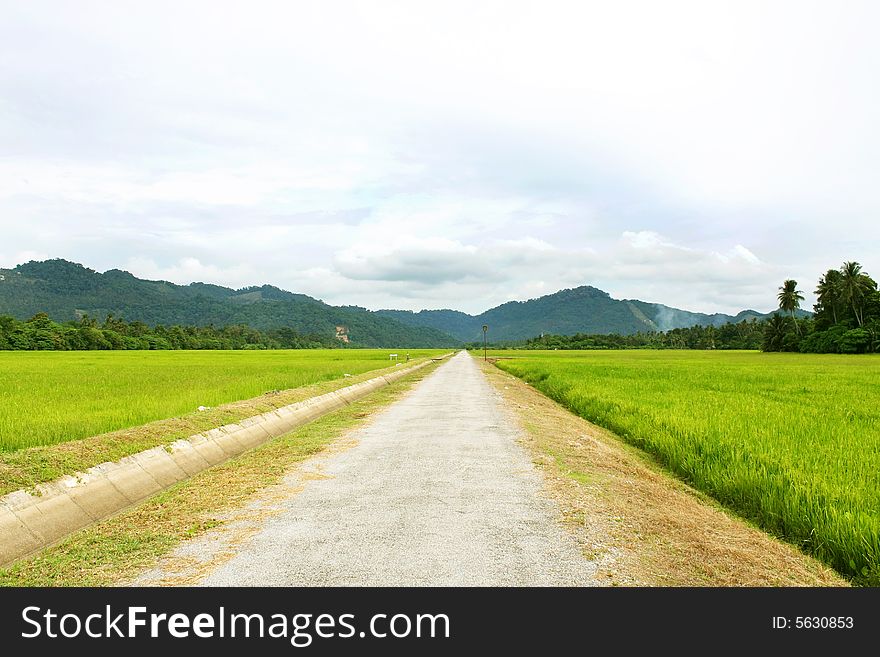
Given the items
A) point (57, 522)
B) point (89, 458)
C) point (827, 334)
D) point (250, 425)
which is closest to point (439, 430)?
point (250, 425)

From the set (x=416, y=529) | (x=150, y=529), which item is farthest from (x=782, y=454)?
(x=150, y=529)

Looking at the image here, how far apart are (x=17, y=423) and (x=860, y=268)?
106 m

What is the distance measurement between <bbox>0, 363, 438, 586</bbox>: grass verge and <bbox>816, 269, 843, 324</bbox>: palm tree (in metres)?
101

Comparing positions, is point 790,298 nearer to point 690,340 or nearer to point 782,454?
point 690,340

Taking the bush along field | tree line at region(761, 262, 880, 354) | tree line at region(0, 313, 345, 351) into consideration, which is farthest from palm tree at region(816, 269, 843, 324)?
tree line at region(0, 313, 345, 351)

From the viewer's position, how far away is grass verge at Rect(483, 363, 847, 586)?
15.5 ft

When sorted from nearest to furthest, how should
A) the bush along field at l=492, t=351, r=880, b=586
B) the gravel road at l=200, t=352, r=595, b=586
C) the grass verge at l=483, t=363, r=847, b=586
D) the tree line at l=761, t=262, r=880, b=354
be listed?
the gravel road at l=200, t=352, r=595, b=586
the grass verge at l=483, t=363, r=847, b=586
the bush along field at l=492, t=351, r=880, b=586
the tree line at l=761, t=262, r=880, b=354

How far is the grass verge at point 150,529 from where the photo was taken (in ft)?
15.6

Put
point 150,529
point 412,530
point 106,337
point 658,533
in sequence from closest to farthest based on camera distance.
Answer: point 412,530
point 658,533
point 150,529
point 106,337

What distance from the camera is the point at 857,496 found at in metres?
6.32

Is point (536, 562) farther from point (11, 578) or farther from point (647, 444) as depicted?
point (647, 444)

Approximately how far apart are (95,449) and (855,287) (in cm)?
10251

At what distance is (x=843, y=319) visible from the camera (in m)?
88.6

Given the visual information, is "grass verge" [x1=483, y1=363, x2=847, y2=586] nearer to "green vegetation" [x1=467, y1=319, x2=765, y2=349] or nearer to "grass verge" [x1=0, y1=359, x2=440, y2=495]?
"grass verge" [x1=0, y1=359, x2=440, y2=495]
